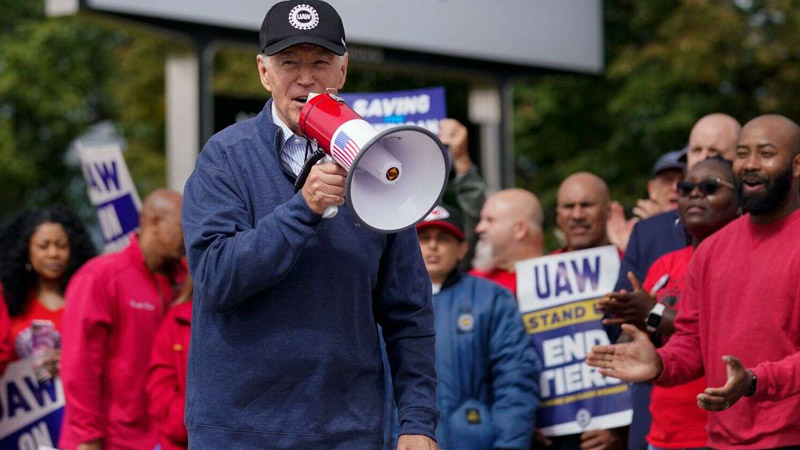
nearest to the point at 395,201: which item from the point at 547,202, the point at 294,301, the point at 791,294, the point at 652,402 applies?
the point at 294,301

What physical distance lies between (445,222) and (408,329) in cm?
314

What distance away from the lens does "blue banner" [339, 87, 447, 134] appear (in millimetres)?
8414

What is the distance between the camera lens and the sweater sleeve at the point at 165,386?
6555 millimetres

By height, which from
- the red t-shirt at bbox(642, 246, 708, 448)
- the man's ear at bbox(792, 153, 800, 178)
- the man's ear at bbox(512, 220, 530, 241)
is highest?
the man's ear at bbox(792, 153, 800, 178)

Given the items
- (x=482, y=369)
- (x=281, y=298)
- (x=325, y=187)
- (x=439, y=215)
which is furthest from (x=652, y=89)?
(x=325, y=187)

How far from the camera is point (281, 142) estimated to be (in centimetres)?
373

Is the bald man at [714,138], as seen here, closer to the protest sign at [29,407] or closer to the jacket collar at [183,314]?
the jacket collar at [183,314]

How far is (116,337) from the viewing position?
23.0 ft

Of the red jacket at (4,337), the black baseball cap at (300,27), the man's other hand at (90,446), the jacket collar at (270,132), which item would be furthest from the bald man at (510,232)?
the black baseball cap at (300,27)

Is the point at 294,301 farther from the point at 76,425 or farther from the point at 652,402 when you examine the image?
the point at 76,425

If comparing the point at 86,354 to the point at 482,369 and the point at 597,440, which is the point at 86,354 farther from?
the point at 597,440

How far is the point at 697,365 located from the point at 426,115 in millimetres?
3770

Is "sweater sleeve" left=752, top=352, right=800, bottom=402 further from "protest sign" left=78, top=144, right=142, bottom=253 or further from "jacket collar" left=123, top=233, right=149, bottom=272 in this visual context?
"protest sign" left=78, top=144, right=142, bottom=253

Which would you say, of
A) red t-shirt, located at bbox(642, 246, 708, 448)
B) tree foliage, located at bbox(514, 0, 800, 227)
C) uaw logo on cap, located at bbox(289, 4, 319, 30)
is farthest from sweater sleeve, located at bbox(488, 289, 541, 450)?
tree foliage, located at bbox(514, 0, 800, 227)
